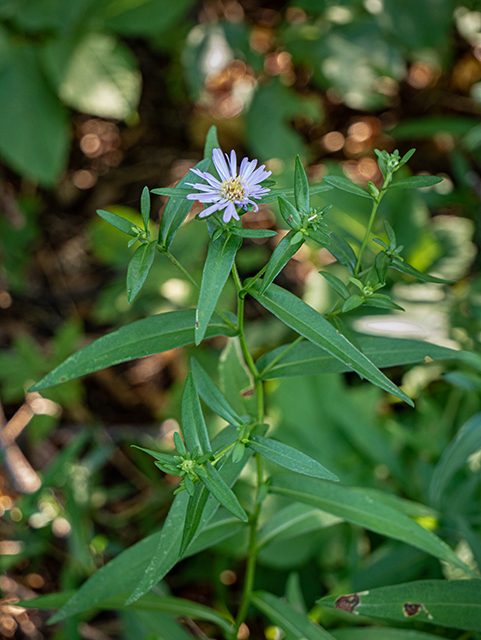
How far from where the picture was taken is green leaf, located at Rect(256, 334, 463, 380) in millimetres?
1020

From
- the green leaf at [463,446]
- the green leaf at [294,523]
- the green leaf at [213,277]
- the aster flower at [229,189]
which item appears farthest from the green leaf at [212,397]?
the green leaf at [463,446]

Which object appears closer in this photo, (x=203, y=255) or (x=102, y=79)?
(x=102, y=79)

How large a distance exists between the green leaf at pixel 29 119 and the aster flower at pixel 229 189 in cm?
189

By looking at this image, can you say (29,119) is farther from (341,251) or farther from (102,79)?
(341,251)

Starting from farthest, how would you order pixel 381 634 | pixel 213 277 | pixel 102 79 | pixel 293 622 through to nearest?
pixel 102 79
pixel 381 634
pixel 293 622
pixel 213 277

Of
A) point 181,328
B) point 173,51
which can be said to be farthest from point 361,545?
point 173,51

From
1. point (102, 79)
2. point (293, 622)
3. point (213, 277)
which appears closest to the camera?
point (213, 277)

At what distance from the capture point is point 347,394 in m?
2.05

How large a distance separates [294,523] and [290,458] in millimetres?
511

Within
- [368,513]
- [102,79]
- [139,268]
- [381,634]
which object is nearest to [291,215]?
[139,268]

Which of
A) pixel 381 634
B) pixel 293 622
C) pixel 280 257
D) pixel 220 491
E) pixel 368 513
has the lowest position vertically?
pixel 381 634

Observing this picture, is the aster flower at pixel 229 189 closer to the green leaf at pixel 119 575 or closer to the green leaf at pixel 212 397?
the green leaf at pixel 212 397

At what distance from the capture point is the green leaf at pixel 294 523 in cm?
128

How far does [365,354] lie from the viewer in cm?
104
